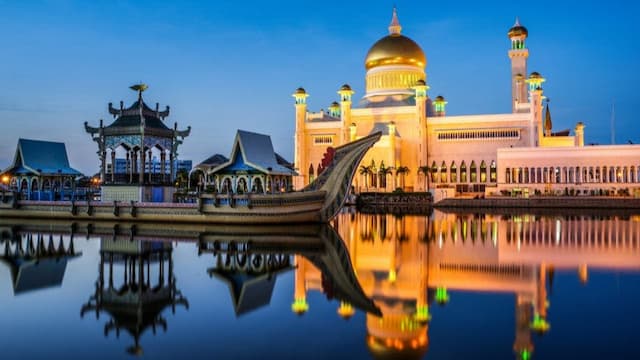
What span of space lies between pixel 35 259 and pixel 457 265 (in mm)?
10826

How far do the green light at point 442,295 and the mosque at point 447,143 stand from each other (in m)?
33.6

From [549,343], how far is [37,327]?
6.92 metres

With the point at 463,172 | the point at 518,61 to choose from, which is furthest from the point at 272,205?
the point at 518,61

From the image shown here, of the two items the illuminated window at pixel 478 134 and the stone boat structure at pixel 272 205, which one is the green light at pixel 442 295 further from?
the illuminated window at pixel 478 134

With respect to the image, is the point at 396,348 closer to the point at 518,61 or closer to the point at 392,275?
the point at 392,275

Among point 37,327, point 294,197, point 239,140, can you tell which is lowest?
point 37,327

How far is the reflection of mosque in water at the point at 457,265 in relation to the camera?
7727 mm

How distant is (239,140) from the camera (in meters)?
24.2

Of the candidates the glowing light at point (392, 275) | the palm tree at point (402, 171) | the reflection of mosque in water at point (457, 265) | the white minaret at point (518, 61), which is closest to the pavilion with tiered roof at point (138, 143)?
the reflection of mosque in water at point (457, 265)

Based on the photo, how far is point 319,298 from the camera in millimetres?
9734

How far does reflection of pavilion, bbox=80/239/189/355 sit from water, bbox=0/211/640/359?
4 centimetres

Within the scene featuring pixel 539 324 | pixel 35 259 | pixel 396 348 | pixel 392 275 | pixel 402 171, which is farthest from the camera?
pixel 402 171

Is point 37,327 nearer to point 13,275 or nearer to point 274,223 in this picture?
point 13,275

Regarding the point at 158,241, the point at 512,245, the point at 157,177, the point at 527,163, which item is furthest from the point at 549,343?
the point at 527,163
